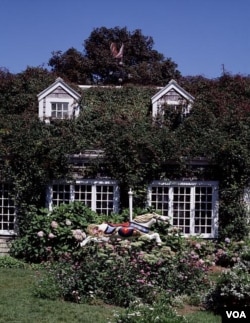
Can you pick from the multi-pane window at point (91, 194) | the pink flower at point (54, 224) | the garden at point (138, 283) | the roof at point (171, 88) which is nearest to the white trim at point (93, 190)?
the multi-pane window at point (91, 194)

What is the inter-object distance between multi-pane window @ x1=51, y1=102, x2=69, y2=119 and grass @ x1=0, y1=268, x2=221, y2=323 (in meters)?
9.88

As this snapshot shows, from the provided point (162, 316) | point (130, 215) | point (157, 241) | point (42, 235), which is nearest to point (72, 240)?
point (42, 235)

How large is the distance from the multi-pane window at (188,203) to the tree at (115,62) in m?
16.8

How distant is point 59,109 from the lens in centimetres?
1895

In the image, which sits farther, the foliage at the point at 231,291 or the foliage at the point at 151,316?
the foliage at the point at 231,291

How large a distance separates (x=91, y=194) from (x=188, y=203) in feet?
9.73

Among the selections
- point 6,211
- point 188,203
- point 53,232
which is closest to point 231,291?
point 53,232

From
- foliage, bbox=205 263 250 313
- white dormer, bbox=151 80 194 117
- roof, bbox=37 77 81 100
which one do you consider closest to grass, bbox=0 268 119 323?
foliage, bbox=205 263 250 313

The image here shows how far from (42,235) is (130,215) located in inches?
93.8

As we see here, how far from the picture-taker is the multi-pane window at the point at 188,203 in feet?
51.5

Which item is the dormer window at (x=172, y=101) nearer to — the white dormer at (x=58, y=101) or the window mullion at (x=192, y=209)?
the white dormer at (x=58, y=101)

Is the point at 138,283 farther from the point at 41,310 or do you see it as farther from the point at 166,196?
the point at 166,196

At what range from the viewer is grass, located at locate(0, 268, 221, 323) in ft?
A: 25.6

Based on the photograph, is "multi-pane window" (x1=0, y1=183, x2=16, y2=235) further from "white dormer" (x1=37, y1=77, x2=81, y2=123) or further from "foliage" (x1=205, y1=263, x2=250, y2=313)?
"foliage" (x1=205, y1=263, x2=250, y2=313)
